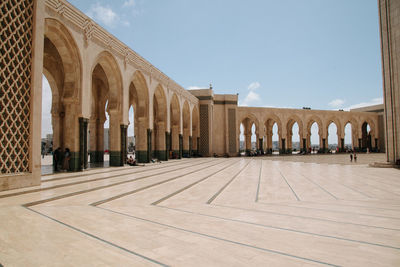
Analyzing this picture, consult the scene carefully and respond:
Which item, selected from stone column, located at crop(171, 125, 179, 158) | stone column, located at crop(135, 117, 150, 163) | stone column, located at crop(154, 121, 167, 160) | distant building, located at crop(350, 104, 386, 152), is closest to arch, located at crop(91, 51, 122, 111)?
stone column, located at crop(135, 117, 150, 163)

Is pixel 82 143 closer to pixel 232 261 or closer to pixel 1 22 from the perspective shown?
pixel 1 22

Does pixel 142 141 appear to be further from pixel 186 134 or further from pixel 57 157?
pixel 186 134

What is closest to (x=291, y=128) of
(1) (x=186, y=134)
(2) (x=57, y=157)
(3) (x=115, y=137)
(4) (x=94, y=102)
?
(1) (x=186, y=134)

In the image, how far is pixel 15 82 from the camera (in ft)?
15.5

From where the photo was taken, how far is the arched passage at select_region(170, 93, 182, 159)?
16.4 m

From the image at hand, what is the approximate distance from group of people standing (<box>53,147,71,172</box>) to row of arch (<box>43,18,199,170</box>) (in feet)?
0.51

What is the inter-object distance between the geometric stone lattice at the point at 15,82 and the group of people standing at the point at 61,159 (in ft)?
8.79

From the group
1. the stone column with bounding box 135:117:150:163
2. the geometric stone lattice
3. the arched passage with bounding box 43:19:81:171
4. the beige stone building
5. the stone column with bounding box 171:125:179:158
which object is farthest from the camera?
the stone column with bounding box 171:125:179:158

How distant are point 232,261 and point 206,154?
18844 millimetres

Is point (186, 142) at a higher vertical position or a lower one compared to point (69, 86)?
lower

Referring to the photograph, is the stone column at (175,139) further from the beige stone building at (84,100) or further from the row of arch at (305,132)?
the row of arch at (305,132)

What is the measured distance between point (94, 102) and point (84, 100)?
5.61 meters

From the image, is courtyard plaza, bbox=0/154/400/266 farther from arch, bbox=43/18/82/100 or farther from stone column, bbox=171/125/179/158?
stone column, bbox=171/125/179/158

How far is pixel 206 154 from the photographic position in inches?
807
